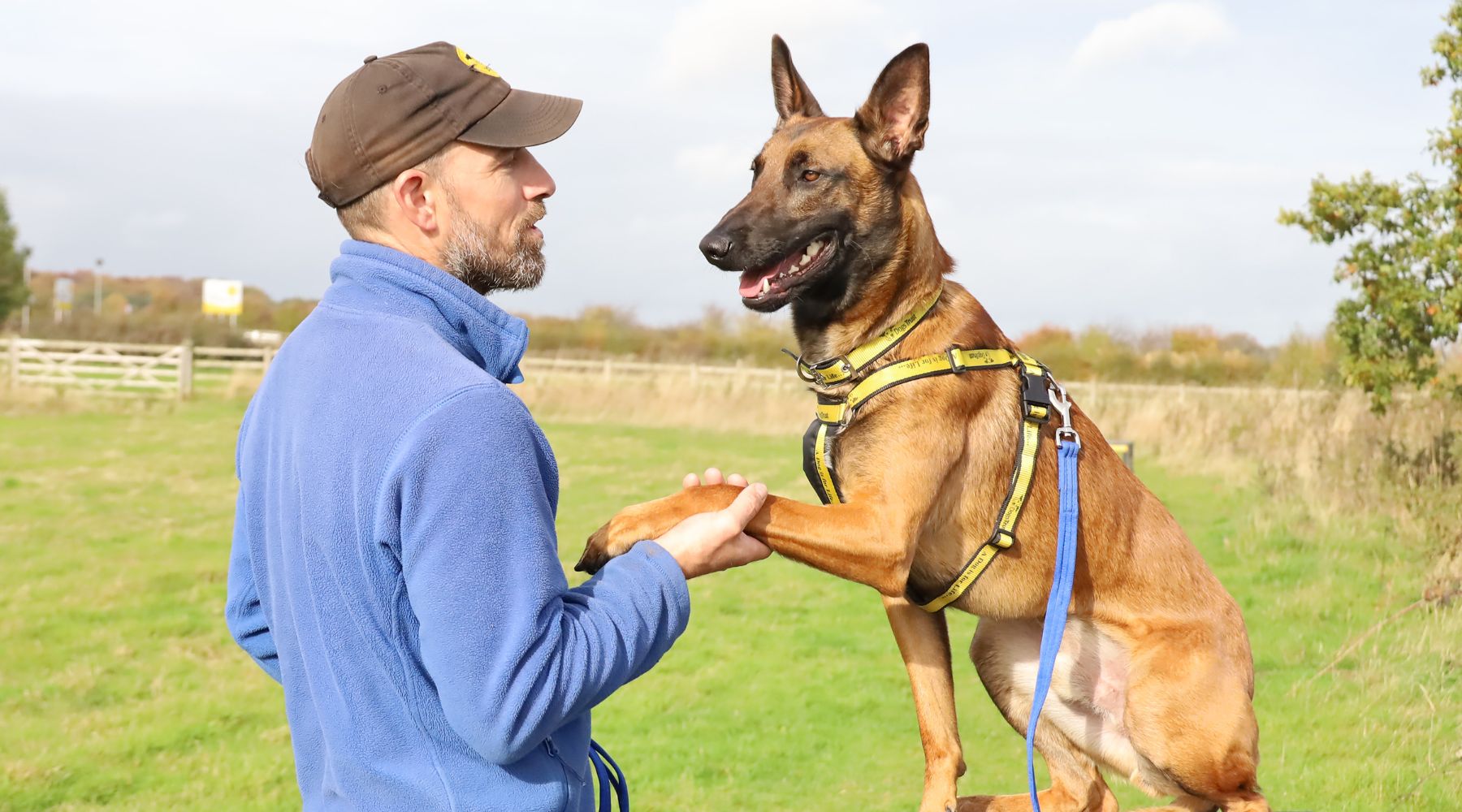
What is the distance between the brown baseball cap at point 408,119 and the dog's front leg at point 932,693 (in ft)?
6.37

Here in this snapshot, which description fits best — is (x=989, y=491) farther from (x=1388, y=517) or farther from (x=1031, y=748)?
(x=1388, y=517)

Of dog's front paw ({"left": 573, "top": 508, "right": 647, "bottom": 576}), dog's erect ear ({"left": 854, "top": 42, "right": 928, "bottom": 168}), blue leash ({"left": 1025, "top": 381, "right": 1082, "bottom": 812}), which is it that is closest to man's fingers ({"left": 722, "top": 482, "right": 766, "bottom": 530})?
dog's front paw ({"left": 573, "top": 508, "right": 647, "bottom": 576})

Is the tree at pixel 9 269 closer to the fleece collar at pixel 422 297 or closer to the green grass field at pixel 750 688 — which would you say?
the green grass field at pixel 750 688

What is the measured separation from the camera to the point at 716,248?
321cm

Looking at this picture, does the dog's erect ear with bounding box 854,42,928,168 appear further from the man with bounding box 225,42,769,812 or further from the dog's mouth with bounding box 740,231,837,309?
the man with bounding box 225,42,769,812

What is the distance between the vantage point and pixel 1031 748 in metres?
3.20

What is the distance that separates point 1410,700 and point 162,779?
6.56 metres

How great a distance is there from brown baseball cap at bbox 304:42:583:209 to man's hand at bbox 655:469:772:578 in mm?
752

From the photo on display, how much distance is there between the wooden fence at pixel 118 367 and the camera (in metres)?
28.7

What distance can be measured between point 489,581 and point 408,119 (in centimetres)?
82

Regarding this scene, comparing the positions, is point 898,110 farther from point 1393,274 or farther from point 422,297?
point 1393,274

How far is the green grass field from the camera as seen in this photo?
5.79 metres

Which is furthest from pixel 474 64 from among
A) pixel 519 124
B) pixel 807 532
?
pixel 807 532

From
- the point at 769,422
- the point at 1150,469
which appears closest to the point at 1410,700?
the point at 1150,469
